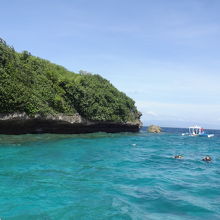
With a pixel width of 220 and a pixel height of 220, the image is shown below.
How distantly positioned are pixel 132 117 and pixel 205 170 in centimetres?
4475

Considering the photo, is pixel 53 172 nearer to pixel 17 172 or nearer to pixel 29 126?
pixel 17 172

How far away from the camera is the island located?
3191cm

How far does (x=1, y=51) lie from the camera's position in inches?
1287

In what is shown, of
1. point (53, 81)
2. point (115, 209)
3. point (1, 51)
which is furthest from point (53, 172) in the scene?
point (53, 81)

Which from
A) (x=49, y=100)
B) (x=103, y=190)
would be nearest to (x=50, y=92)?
(x=49, y=100)

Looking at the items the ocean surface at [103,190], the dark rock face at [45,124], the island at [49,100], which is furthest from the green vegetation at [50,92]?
the ocean surface at [103,190]

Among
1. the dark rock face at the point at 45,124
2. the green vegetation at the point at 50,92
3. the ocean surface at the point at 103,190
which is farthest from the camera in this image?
the dark rock face at the point at 45,124

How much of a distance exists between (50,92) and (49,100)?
4.42 feet

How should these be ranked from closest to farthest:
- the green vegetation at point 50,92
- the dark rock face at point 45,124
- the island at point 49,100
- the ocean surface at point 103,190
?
the ocean surface at point 103,190 < the green vegetation at point 50,92 < the island at point 49,100 < the dark rock face at point 45,124

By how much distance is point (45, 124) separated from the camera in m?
38.8

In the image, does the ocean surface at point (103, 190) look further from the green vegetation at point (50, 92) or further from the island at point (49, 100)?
the green vegetation at point (50, 92)

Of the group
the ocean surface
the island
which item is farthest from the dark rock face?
the ocean surface

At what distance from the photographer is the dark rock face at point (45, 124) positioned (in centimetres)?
3262

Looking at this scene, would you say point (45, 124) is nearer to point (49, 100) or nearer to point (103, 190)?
point (49, 100)
